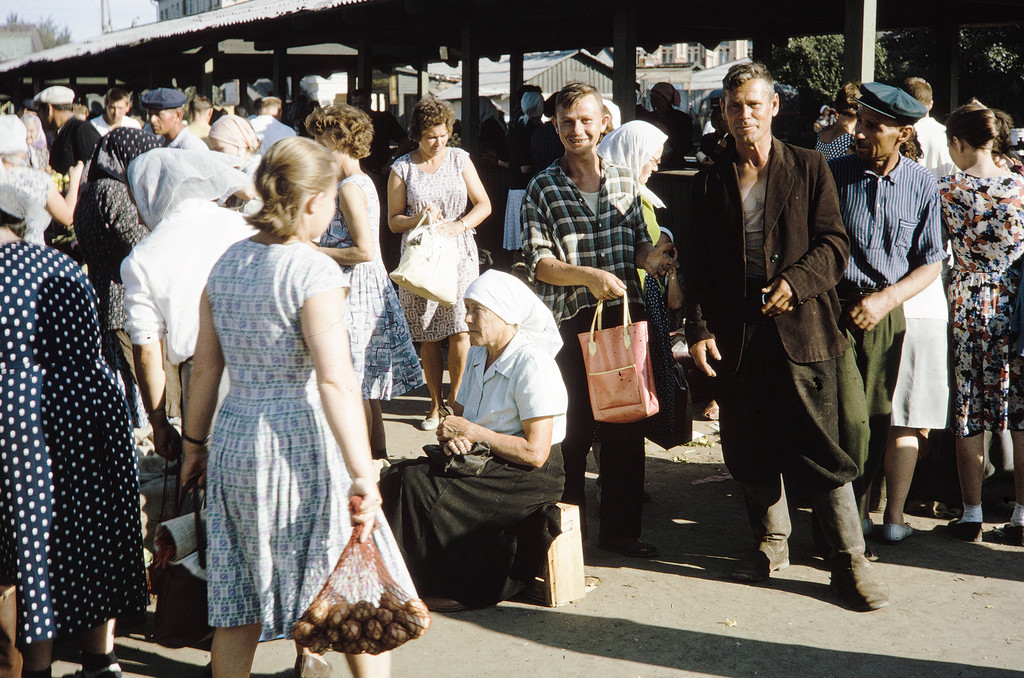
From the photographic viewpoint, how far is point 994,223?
175 inches

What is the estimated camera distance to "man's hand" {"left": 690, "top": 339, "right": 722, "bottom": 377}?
13.0 feet

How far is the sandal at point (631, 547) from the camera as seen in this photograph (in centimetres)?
438

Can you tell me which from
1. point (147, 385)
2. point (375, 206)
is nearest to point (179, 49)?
point (375, 206)

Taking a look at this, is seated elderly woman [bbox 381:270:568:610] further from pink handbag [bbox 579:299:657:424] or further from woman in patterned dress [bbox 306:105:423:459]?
woman in patterned dress [bbox 306:105:423:459]

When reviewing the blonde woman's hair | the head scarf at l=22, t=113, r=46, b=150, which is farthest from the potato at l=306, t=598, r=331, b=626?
the head scarf at l=22, t=113, r=46, b=150

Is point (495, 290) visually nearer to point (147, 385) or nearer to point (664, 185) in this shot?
point (147, 385)

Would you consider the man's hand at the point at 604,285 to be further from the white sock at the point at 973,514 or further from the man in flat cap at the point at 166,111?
the man in flat cap at the point at 166,111

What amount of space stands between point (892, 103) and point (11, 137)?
12.9ft

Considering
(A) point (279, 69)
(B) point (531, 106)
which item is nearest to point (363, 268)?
(B) point (531, 106)

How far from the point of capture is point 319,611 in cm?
250

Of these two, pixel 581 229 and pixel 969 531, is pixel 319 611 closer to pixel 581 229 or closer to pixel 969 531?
pixel 581 229

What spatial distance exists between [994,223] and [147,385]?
3.69 m

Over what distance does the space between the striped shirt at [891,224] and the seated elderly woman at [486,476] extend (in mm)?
1390

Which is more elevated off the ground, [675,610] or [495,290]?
[495,290]
